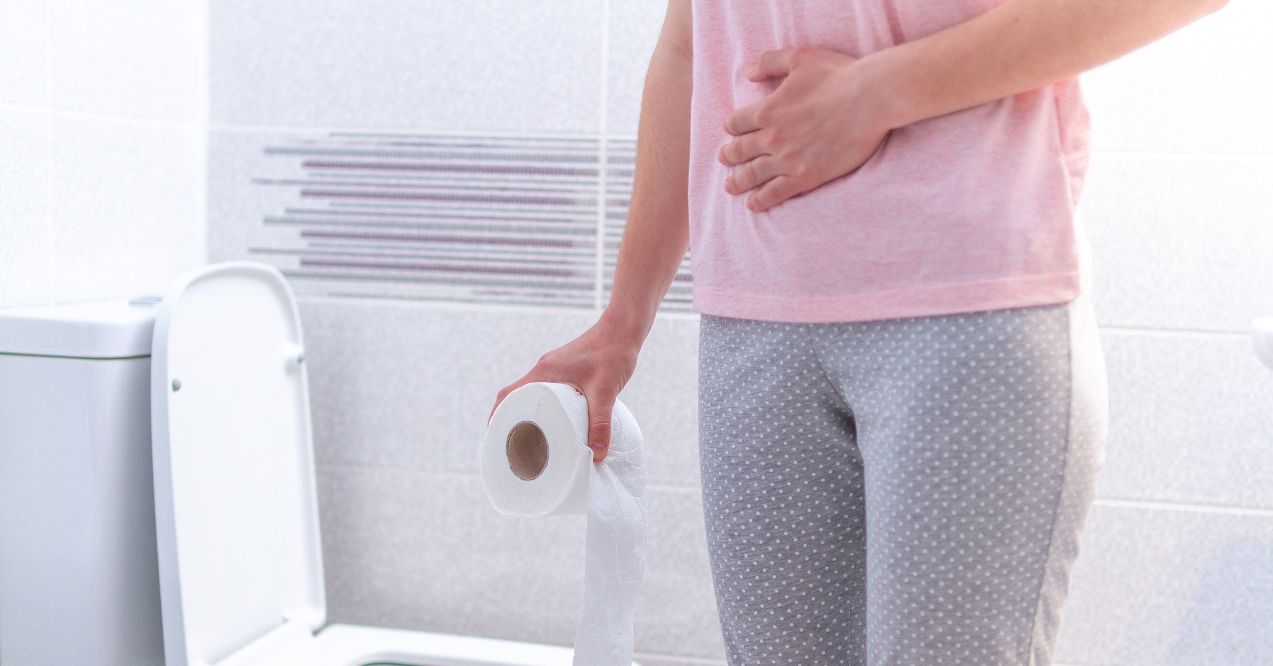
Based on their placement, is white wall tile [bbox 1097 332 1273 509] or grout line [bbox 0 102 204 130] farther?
white wall tile [bbox 1097 332 1273 509]

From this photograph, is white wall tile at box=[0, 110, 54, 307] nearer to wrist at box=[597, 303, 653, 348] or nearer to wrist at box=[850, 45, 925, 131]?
wrist at box=[597, 303, 653, 348]

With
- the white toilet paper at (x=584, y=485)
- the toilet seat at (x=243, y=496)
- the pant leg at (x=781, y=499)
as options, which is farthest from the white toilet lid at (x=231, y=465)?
the pant leg at (x=781, y=499)

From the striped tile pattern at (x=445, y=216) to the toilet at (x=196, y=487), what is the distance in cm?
20

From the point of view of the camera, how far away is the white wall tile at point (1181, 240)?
152 centimetres

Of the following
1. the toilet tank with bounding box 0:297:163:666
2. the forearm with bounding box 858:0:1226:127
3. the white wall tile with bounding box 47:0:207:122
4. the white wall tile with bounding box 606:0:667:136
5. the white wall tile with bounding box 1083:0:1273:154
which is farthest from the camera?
the white wall tile with bounding box 606:0:667:136

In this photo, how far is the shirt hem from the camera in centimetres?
59

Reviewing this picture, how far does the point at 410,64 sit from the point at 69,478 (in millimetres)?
782

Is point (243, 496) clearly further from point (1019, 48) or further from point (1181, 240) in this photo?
point (1181, 240)

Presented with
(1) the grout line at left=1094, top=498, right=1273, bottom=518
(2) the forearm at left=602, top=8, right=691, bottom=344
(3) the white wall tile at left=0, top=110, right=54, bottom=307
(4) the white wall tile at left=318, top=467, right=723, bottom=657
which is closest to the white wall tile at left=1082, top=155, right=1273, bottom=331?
(1) the grout line at left=1094, top=498, right=1273, bottom=518

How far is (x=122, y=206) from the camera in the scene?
1.52 m

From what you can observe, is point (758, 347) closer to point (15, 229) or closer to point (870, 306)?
point (870, 306)

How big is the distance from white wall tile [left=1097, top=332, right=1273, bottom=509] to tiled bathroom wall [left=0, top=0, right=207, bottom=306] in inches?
55.7

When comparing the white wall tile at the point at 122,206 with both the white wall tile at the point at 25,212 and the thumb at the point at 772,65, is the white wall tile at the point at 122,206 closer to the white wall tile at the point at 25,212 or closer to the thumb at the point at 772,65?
the white wall tile at the point at 25,212

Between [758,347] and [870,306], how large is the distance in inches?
3.5
